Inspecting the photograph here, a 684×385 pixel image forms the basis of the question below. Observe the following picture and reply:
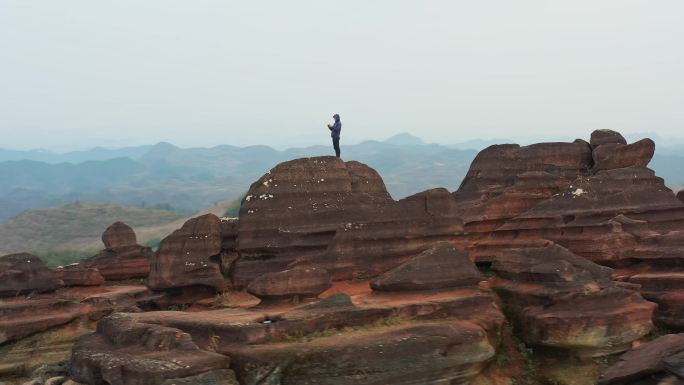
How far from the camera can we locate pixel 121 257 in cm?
3256

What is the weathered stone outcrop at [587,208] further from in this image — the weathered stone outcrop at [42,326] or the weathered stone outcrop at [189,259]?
the weathered stone outcrop at [42,326]

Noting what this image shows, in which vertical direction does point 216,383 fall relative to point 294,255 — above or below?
below

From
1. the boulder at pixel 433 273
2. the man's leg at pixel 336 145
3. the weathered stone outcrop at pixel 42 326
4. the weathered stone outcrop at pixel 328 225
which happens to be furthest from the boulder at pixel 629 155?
the weathered stone outcrop at pixel 42 326

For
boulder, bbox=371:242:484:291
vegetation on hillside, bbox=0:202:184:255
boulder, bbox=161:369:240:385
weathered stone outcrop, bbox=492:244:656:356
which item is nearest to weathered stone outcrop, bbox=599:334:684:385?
weathered stone outcrop, bbox=492:244:656:356

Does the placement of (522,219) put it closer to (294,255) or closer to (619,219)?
(619,219)

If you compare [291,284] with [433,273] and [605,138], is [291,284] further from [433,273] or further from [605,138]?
[605,138]

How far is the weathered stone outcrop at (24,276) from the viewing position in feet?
79.1

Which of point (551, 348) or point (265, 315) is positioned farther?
point (551, 348)

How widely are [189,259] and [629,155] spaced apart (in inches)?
665

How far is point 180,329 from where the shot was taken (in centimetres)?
1589

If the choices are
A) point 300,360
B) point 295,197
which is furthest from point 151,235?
point 300,360

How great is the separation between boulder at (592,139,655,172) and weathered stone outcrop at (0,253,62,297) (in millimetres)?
22137

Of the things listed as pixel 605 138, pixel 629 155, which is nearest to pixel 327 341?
pixel 629 155

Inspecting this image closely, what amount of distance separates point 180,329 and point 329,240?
264 inches
